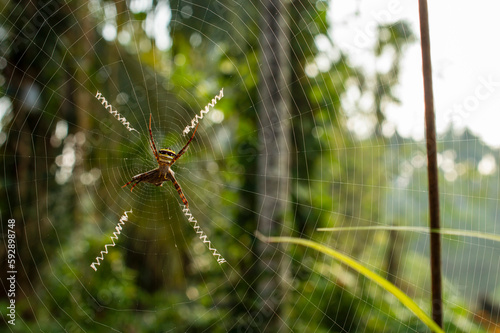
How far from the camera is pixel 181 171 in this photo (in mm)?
4180

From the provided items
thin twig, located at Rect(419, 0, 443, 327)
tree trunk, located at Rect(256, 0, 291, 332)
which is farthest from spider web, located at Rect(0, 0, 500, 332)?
thin twig, located at Rect(419, 0, 443, 327)

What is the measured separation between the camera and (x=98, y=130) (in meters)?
6.43

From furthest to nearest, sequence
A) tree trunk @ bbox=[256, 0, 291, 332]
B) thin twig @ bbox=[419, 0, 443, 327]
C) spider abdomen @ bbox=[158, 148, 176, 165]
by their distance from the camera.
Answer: tree trunk @ bbox=[256, 0, 291, 332] < spider abdomen @ bbox=[158, 148, 176, 165] < thin twig @ bbox=[419, 0, 443, 327]

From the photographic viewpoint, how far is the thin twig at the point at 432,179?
60 centimetres

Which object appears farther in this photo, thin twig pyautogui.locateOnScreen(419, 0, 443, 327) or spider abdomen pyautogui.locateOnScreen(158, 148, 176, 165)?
spider abdomen pyautogui.locateOnScreen(158, 148, 176, 165)

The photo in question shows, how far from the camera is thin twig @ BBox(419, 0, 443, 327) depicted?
1.96 ft

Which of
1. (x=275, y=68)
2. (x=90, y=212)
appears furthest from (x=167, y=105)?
(x=90, y=212)

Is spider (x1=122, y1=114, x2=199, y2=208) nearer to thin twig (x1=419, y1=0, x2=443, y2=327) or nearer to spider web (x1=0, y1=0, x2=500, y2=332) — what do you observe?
spider web (x1=0, y1=0, x2=500, y2=332)

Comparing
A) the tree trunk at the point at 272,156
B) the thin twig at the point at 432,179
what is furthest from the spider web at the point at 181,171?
the thin twig at the point at 432,179

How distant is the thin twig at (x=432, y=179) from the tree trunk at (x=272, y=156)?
10.3ft

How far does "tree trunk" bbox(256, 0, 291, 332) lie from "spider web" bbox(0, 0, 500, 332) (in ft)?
0.10

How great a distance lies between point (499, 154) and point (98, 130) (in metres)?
6.47

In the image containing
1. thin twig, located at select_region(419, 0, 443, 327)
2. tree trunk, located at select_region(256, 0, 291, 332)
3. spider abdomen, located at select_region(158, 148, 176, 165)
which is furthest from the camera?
tree trunk, located at select_region(256, 0, 291, 332)

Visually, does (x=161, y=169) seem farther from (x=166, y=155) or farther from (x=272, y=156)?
(x=272, y=156)
